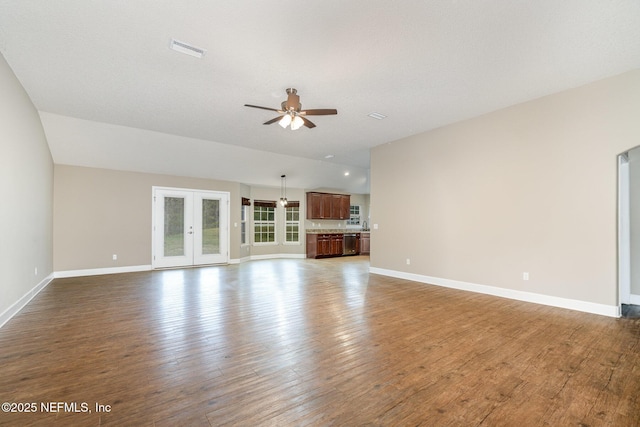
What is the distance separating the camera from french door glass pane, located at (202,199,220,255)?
27.7ft

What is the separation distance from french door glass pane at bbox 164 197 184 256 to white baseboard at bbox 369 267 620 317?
595 centimetres

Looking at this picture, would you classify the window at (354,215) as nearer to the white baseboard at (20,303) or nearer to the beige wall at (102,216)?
the beige wall at (102,216)

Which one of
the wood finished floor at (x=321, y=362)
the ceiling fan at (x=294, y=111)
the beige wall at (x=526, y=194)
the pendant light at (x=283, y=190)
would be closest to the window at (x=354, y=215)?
the pendant light at (x=283, y=190)

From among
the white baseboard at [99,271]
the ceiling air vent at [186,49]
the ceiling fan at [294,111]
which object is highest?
the ceiling air vent at [186,49]

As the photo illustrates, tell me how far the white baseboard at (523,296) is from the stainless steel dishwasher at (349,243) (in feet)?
16.2

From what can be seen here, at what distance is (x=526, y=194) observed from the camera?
14.6 feet

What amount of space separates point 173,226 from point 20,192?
4.07 metres

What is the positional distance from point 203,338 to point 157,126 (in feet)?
14.2

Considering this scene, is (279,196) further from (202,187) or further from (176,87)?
(176,87)

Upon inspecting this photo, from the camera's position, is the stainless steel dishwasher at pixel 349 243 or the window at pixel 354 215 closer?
the stainless steel dishwasher at pixel 349 243

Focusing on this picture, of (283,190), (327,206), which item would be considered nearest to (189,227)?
(283,190)

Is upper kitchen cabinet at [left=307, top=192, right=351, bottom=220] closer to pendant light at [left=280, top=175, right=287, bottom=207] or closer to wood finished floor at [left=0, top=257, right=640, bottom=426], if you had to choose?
pendant light at [left=280, top=175, right=287, bottom=207]

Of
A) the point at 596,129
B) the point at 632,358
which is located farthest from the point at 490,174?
the point at 632,358

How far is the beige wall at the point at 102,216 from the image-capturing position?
649 centimetres
